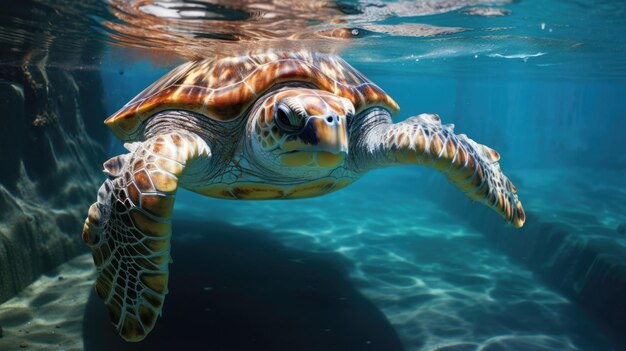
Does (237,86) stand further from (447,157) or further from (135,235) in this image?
(447,157)

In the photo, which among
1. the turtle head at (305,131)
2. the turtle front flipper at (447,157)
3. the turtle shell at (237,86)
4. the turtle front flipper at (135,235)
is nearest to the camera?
→ the turtle front flipper at (135,235)

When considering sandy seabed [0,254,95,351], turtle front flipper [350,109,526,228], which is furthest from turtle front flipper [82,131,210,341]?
turtle front flipper [350,109,526,228]

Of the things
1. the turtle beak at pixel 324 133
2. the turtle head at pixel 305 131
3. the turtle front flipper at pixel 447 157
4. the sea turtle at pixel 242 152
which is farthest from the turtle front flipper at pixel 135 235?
the turtle front flipper at pixel 447 157

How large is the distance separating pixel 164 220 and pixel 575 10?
8.50 meters

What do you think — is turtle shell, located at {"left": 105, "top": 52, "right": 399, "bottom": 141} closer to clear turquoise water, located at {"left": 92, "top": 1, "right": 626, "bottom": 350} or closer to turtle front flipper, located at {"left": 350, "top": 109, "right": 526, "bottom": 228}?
turtle front flipper, located at {"left": 350, "top": 109, "right": 526, "bottom": 228}

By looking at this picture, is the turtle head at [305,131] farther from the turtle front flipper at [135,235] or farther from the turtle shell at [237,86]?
the turtle shell at [237,86]

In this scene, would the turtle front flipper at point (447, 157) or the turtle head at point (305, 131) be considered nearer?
the turtle head at point (305, 131)

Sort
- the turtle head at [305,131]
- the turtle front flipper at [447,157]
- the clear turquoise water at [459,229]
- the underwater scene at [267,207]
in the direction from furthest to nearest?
the clear turquoise water at [459,229]
the turtle front flipper at [447,157]
the underwater scene at [267,207]
the turtle head at [305,131]

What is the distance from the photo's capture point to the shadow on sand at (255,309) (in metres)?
3.69

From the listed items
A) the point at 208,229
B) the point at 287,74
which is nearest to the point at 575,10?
the point at 287,74

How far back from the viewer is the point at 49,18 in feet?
20.9

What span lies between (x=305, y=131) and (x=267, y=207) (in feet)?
29.0

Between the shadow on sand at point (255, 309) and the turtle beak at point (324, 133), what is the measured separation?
7.11 feet

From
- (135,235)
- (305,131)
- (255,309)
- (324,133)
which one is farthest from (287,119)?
(255,309)
